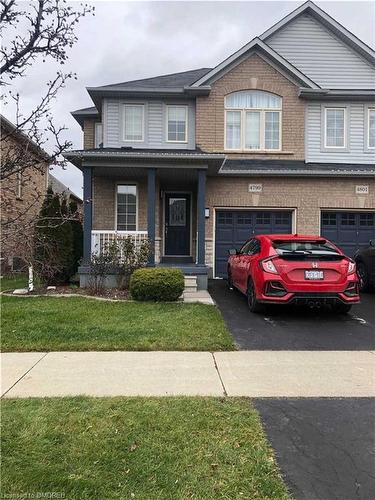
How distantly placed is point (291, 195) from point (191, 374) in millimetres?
10568

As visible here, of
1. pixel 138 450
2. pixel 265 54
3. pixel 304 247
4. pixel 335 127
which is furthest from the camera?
pixel 335 127

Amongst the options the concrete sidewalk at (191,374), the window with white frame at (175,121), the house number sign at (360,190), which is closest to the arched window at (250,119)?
the window with white frame at (175,121)

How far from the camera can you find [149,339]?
6602mm

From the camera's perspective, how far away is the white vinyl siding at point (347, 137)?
1529 cm

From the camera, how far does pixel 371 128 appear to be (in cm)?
1552

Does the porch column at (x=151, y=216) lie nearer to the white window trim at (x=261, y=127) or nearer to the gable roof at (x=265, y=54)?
→ the white window trim at (x=261, y=127)

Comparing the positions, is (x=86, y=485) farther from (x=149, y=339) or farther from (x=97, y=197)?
(x=97, y=197)

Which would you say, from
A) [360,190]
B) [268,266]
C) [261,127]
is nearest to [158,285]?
[268,266]

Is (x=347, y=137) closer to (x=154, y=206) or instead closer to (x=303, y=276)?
(x=154, y=206)

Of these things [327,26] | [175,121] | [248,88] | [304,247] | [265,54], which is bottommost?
[304,247]

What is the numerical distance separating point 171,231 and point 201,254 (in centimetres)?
359

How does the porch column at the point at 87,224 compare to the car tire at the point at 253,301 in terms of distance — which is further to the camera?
the porch column at the point at 87,224

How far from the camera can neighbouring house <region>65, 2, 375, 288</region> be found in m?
14.6

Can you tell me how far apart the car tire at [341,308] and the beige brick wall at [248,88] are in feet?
24.5
